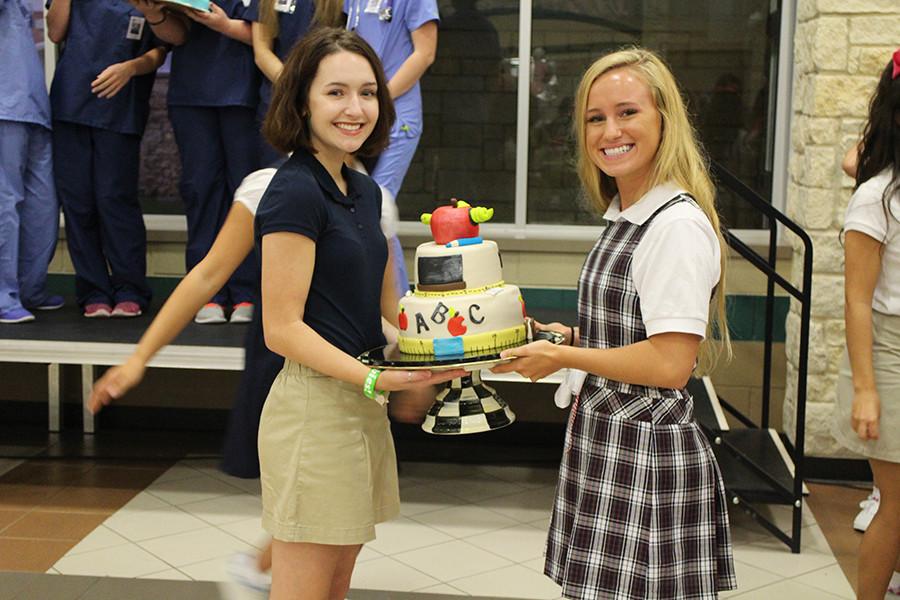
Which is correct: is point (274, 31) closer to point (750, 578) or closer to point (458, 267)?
point (458, 267)

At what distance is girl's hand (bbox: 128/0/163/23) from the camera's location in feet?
14.4

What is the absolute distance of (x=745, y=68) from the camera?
518 centimetres

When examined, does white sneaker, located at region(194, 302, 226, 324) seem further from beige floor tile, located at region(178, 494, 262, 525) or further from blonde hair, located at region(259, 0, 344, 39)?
blonde hair, located at region(259, 0, 344, 39)

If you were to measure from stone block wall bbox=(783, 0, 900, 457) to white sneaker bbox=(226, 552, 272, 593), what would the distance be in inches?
102

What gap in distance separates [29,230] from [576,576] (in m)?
3.46

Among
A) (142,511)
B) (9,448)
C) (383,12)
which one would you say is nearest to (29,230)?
(9,448)

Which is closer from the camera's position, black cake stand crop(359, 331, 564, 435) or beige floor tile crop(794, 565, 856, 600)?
black cake stand crop(359, 331, 564, 435)

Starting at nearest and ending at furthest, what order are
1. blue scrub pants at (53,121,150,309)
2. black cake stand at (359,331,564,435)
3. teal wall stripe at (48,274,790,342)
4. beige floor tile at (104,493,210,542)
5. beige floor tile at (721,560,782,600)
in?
1. black cake stand at (359,331,564,435)
2. beige floor tile at (721,560,782,600)
3. beige floor tile at (104,493,210,542)
4. blue scrub pants at (53,121,150,309)
5. teal wall stripe at (48,274,790,342)

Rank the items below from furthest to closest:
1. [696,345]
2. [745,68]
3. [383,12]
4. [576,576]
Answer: [745,68] → [383,12] → [576,576] → [696,345]

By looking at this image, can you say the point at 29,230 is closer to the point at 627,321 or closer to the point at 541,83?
the point at 541,83

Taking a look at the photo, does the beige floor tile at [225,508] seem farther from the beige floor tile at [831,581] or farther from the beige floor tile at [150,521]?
the beige floor tile at [831,581]

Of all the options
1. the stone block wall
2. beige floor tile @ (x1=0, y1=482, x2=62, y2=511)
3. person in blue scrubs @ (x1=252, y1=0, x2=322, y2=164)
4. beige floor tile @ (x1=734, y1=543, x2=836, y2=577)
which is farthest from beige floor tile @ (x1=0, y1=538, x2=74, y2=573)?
the stone block wall

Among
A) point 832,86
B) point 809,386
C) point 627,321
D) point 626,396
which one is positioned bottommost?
point 809,386

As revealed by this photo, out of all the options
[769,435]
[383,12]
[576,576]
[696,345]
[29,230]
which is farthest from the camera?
[29,230]
